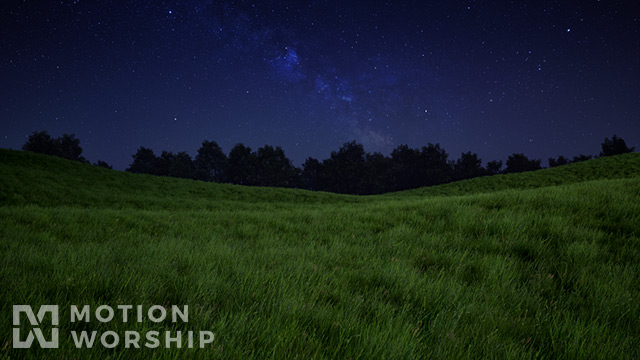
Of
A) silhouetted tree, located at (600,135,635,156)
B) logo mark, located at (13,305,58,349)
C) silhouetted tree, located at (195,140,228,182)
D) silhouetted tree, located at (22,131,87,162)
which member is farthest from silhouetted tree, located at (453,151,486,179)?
silhouetted tree, located at (22,131,87,162)

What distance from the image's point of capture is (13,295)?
1.65 metres

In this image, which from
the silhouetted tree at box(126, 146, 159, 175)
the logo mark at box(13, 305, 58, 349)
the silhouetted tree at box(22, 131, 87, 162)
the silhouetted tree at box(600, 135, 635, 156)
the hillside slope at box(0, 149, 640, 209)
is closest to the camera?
the logo mark at box(13, 305, 58, 349)

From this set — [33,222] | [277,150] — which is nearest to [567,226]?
[33,222]

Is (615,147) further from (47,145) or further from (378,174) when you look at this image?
(47,145)

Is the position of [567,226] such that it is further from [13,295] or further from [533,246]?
[13,295]

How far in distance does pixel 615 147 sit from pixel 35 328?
9212cm

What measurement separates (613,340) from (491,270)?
106 cm

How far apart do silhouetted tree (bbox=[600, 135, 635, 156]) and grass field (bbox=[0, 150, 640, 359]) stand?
8390 cm

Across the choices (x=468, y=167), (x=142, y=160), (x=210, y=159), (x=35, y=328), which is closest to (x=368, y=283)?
(x=35, y=328)

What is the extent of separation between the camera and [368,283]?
2537mm

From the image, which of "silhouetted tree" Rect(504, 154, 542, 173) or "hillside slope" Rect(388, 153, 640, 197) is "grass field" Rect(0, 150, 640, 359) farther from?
"silhouetted tree" Rect(504, 154, 542, 173)

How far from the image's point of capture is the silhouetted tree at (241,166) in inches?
3164

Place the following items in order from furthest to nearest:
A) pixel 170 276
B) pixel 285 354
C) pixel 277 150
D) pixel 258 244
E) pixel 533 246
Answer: pixel 277 150 < pixel 258 244 < pixel 533 246 < pixel 170 276 < pixel 285 354

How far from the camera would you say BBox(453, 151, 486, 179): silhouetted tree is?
268 feet
